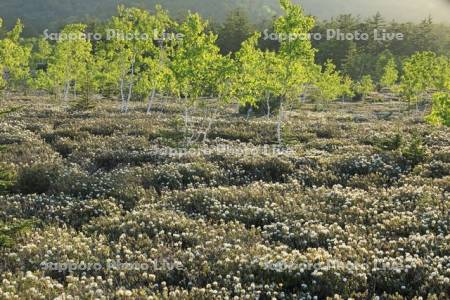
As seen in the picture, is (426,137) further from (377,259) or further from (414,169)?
(377,259)

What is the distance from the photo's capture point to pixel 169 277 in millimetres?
8938

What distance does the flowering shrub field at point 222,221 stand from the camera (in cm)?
848

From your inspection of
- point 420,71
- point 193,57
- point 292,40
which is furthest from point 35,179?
point 420,71

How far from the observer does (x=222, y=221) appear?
468 inches

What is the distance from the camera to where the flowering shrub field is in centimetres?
848

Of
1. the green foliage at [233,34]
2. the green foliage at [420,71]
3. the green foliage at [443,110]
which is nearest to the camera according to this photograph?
the green foliage at [443,110]

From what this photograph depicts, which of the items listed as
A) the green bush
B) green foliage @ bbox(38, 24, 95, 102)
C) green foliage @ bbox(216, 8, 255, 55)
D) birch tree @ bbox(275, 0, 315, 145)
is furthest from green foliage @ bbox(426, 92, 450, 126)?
green foliage @ bbox(216, 8, 255, 55)

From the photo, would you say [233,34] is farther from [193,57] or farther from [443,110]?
[443,110]

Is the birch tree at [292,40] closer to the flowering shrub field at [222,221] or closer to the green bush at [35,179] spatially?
the flowering shrub field at [222,221]

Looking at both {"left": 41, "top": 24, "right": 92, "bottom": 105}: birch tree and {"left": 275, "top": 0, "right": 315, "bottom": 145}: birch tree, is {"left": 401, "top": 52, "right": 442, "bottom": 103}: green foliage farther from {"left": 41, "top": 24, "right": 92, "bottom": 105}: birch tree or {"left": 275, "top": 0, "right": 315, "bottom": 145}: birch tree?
{"left": 41, "top": 24, "right": 92, "bottom": 105}: birch tree

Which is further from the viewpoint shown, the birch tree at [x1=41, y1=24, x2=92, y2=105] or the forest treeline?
the birch tree at [x1=41, y1=24, x2=92, y2=105]

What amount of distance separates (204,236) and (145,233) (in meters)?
1.39

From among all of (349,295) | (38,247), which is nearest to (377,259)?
(349,295)

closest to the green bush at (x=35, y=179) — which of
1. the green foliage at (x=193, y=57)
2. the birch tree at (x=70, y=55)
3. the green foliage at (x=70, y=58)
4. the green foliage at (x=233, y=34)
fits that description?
the green foliage at (x=193, y=57)
